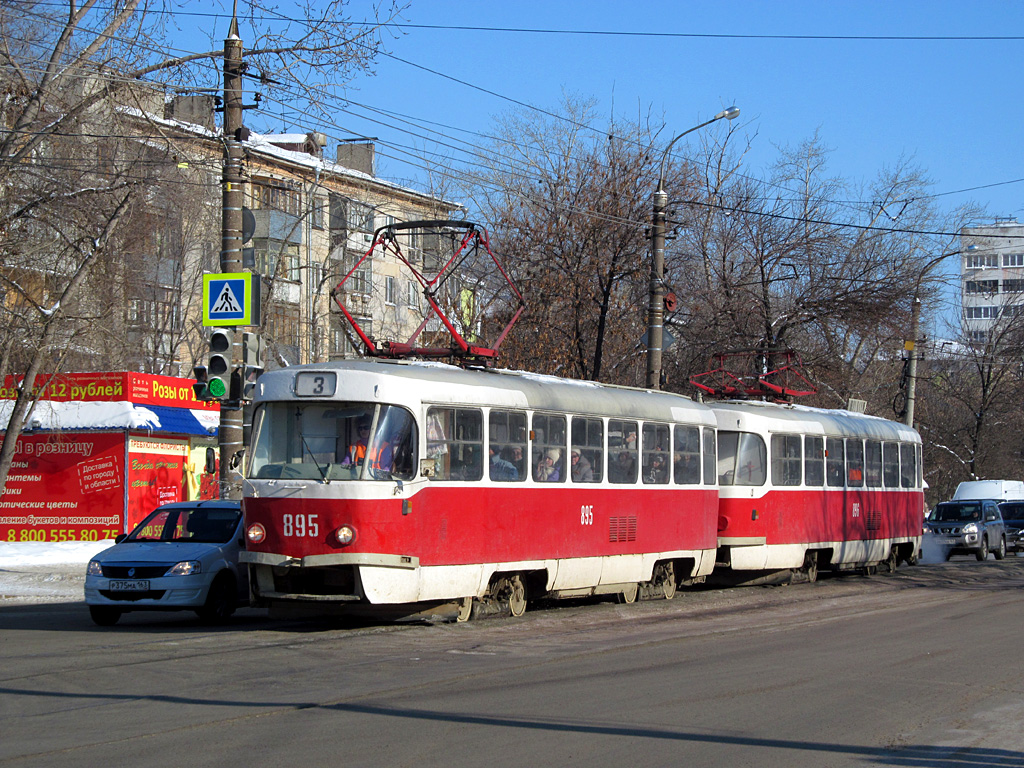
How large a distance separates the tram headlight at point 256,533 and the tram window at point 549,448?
3.59 meters

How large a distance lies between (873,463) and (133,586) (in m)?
16.1

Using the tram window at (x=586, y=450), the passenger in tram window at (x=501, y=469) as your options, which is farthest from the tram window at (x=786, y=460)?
the passenger in tram window at (x=501, y=469)

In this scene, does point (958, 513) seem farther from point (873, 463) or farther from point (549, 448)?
point (549, 448)

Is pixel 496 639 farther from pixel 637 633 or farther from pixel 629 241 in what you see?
pixel 629 241

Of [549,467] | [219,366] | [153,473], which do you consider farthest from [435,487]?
[153,473]

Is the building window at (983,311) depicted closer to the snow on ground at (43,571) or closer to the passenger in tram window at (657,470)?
the passenger in tram window at (657,470)

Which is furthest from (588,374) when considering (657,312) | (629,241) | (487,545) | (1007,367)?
(1007,367)

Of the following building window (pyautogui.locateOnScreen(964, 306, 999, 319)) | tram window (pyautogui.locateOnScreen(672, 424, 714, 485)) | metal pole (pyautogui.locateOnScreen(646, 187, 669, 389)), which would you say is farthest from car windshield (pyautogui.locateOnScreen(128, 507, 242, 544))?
building window (pyautogui.locateOnScreen(964, 306, 999, 319))

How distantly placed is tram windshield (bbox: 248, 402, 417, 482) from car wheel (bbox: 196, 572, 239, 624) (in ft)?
5.70

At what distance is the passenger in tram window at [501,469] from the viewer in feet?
46.6

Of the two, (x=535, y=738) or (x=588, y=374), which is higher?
(x=588, y=374)

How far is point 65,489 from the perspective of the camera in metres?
28.5

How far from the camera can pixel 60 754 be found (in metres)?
6.84

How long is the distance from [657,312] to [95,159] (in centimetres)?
1092
